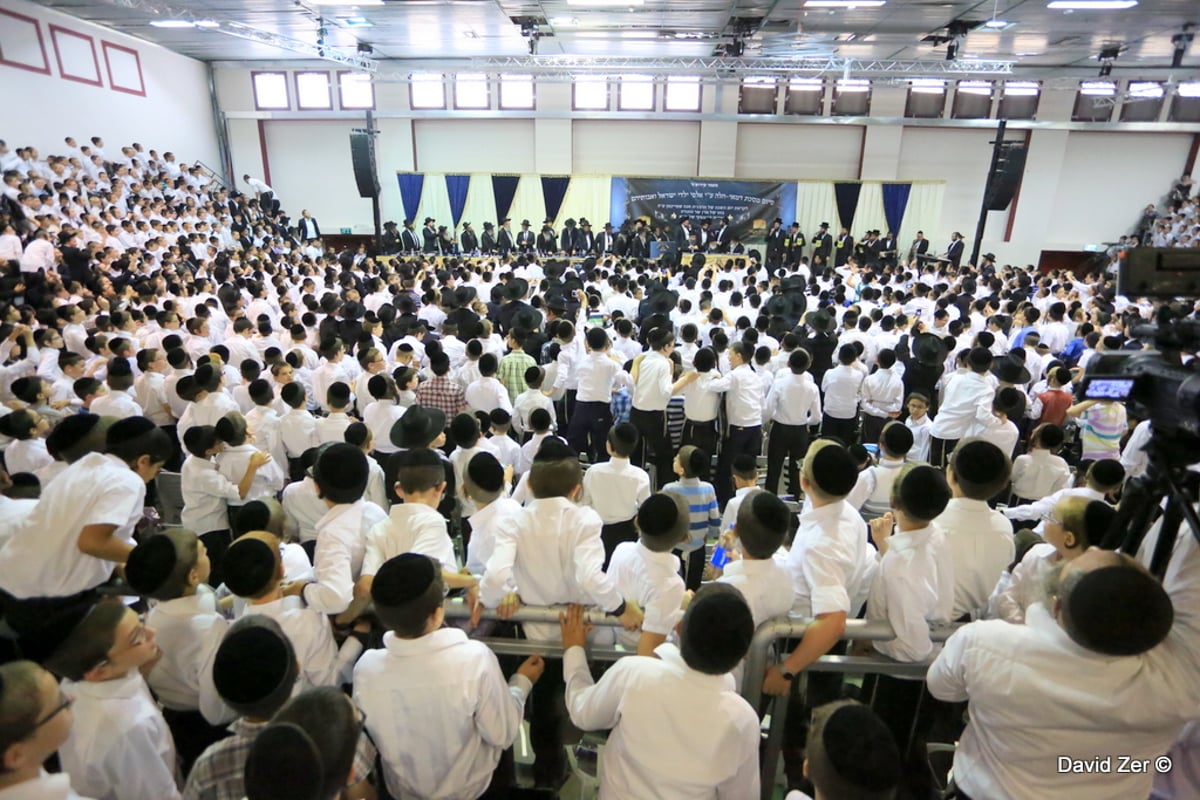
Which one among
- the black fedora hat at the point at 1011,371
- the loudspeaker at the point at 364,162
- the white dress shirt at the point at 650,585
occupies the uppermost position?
the loudspeaker at the point at 364,162

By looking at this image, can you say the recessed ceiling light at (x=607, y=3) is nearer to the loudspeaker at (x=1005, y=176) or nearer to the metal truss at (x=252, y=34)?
the metal truss at (x=252, y=34)

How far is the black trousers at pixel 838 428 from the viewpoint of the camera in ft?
18.8

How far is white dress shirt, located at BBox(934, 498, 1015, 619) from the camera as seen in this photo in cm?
243

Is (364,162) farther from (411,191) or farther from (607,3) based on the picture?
(607,3)

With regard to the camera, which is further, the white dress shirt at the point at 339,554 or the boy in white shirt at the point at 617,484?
the boy in white shirt at the point at 617,484

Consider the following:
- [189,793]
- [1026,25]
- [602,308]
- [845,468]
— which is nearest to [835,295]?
[602,308]

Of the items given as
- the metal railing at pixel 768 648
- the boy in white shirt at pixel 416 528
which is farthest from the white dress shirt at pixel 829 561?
the boy in white shirt at pixel 416 528

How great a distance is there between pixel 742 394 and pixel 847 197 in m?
13.3

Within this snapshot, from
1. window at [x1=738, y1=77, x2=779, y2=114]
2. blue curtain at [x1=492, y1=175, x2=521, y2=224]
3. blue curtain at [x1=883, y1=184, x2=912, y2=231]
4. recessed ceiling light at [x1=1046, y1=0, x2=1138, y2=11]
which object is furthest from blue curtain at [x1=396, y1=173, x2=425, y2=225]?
recessed ceiling light at [x1=1046, y1=0, x2=1138, y2=11]

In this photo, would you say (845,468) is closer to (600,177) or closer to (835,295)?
(835,295)

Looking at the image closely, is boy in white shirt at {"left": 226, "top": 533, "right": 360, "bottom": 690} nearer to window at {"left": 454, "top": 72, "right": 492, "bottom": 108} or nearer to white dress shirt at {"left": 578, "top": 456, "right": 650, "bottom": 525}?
white dress shirt at {"left": 578, "top": 456, "right": 650, "bottom": 525}

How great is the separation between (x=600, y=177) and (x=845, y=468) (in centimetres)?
1526

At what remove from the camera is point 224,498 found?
345 cm

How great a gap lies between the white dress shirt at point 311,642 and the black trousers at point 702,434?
3.48m
